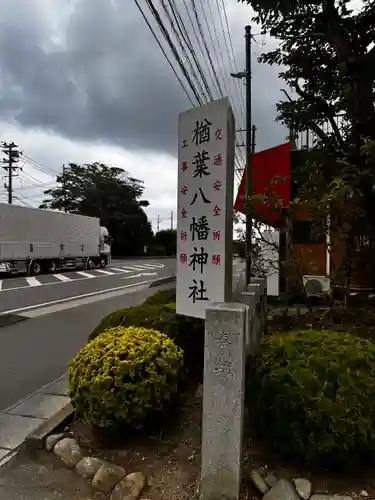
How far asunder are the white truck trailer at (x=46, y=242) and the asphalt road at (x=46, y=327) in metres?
4.50

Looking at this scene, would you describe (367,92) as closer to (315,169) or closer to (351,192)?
(315,169)

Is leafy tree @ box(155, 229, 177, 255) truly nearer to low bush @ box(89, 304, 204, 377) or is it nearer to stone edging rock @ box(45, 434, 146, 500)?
low bush @ box(89, 304, 204, 377)

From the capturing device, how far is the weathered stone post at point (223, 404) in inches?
104

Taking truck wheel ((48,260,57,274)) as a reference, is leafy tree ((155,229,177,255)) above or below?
above

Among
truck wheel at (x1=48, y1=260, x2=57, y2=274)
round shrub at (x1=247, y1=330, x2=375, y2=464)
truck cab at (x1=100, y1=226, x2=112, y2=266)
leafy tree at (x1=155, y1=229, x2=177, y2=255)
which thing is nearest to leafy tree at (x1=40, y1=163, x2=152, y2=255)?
leafy tree at (x1=155, y1=229, x2=177, y2=255)

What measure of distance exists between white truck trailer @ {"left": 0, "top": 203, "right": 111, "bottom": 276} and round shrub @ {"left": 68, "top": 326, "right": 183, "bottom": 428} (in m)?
17.9

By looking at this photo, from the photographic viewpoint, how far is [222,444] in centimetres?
267

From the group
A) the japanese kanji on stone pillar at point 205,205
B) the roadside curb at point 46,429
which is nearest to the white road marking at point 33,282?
the roadside curb at point 46,429


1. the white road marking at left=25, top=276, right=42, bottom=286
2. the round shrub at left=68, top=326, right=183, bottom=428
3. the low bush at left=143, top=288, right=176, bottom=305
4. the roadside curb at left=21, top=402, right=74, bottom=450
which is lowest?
the roadside curb at left=21, top=402, right=74, bottom=450

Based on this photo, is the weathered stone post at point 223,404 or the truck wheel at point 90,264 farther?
the truck wheel at point 90,264

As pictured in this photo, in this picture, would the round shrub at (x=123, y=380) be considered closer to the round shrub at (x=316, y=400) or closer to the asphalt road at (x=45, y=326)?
the round shrub at (x=316, y=400)

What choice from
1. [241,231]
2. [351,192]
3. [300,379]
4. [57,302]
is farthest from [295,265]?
[57,302]

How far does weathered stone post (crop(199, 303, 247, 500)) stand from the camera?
2639 mm

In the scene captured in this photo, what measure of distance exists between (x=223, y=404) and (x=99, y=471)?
3.31ft
